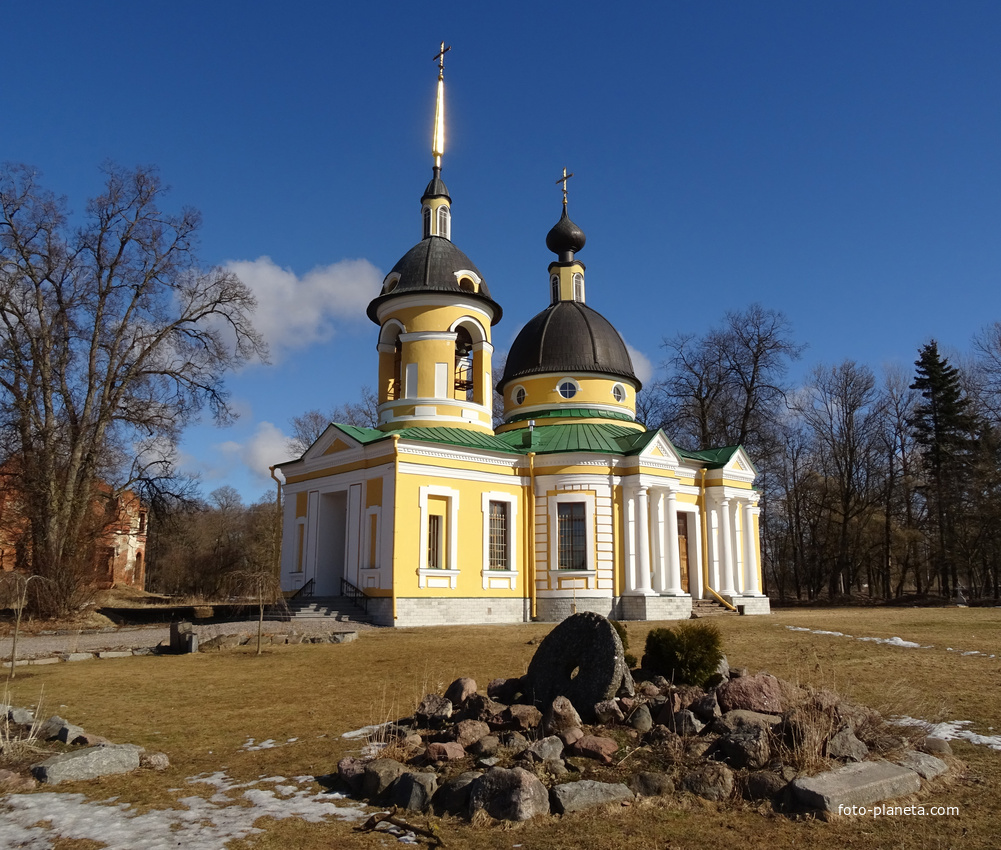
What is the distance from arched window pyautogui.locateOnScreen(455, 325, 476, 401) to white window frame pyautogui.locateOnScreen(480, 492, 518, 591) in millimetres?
4319

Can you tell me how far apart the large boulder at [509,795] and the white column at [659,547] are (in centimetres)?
2029

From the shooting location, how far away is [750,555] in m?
30.4

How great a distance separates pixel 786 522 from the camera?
49094mm

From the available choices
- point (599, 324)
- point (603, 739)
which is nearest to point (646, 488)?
point (599, 324)

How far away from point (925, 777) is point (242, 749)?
6171mm

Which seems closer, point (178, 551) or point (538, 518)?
point (538, 518)

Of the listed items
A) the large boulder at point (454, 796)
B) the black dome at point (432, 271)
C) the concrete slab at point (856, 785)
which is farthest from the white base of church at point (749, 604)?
the large boulder at point (454, 796)

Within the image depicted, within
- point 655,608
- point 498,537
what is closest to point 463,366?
point 498,537

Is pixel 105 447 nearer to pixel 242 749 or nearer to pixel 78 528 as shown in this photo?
pixel 78 528

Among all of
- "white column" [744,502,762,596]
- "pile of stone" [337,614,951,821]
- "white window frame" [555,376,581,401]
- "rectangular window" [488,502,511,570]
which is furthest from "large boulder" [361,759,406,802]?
"white column" [744,502,762,596]

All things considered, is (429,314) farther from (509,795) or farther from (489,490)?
(509,795)

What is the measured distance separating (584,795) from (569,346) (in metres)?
24.7

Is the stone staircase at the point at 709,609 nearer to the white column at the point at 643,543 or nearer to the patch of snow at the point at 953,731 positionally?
the white column at the point at 643,543

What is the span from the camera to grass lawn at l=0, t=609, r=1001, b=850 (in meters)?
5.52
